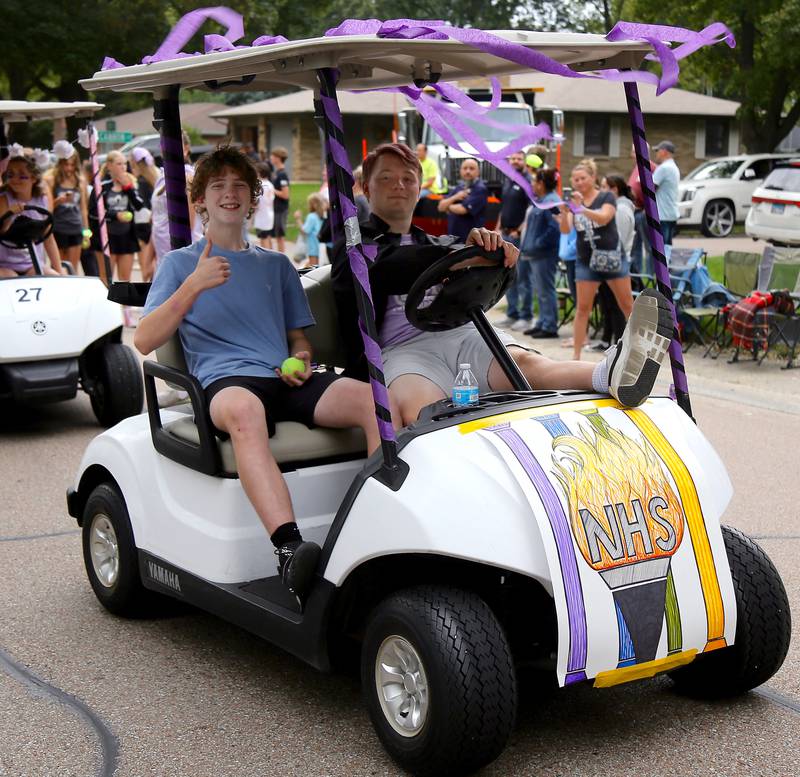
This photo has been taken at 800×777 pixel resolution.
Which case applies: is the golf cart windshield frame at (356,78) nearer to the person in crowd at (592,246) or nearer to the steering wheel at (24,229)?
the steering wheel at (24,229)

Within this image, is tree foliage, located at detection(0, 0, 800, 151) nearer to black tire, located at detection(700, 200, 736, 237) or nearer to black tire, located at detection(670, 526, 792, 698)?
black tire, located at detection(700, 200, 736, 237)

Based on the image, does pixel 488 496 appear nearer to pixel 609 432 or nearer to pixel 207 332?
pixel 609 432

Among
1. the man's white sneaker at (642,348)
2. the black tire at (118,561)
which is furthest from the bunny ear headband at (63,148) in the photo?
the man's white sneaker at (642,348)

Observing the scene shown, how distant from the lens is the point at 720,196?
920 inches

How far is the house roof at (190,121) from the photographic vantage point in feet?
152

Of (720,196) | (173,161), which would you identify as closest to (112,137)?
(173,161)

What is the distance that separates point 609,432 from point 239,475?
110 centimetres

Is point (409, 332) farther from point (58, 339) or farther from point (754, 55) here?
point (754, 55)

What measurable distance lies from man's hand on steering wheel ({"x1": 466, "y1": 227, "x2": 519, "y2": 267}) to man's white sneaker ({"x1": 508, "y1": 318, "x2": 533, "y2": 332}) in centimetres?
767

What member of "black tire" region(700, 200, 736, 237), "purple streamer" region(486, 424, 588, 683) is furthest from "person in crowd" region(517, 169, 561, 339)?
"black tire" region(700, 200, 736, 237)

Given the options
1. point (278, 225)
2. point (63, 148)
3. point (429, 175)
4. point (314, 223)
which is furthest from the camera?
point (278, 225)

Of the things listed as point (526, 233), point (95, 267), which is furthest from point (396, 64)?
point (95, 267)

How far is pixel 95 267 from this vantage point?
40.7ft

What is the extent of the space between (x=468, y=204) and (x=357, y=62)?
29.1ft
